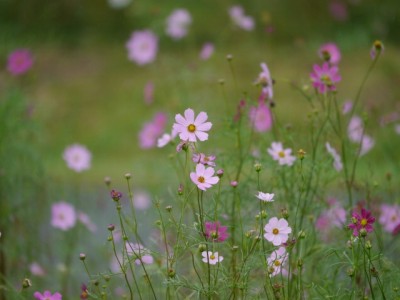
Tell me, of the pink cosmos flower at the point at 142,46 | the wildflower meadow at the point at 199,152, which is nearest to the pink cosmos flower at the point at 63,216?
the wildflower meadow at the point at 199,152

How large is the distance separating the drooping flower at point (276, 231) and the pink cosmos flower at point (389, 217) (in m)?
0.54

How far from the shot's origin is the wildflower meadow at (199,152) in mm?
1192

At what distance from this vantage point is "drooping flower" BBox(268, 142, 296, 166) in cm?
145

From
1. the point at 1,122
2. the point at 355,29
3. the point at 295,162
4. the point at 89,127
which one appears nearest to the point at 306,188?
the point at 295,162

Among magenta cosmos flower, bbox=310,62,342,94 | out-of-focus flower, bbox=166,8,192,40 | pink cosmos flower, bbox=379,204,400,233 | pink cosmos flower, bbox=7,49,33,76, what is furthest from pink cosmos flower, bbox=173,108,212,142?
out-of-focus flower, bbox=166,8,192,40

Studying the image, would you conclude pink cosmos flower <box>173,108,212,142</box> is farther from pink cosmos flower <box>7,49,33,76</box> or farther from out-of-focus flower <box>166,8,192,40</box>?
out-of-focus flower <box>166,8,192,40</box>

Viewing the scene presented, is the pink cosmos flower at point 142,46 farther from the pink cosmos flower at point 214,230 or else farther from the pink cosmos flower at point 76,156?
the pink cosmos flower at point 214,230

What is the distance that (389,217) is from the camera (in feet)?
5.27

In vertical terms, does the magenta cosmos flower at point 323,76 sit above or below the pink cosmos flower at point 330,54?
below

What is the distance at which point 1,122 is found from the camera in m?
1.98

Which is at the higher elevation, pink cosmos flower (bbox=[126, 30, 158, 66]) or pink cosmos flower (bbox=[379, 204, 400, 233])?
pink cosmos flower (bbox=[126, 30, 158, 66])

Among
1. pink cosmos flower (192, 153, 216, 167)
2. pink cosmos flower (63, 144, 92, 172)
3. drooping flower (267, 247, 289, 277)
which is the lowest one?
drooping flower (267, 247, 289, 277)

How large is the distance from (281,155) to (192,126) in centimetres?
36

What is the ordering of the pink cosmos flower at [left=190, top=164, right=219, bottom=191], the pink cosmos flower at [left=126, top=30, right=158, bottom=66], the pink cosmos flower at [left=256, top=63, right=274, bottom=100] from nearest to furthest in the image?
the pink cosmos flower at [left=190, top=164, right=219, bottom=191]
the pink cosmos flower at [left=256, top=63, right=274, bottom=100]
the pink cosmos flower at [left=126, top=30, right=158, bottom=66]
